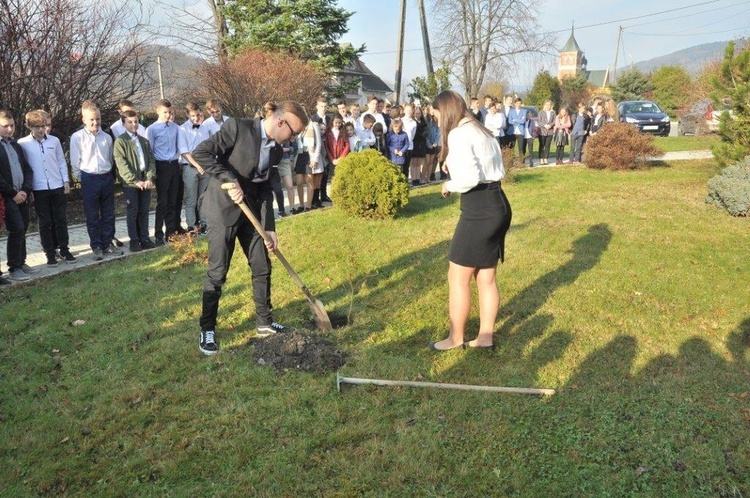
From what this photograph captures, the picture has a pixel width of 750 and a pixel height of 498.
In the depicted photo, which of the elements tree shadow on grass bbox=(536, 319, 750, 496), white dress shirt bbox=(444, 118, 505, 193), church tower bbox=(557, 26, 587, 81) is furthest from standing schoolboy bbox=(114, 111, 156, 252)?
church tower bbox=(557, 26, 587, 81)

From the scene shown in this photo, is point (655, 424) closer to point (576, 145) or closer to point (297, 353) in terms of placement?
point (297, 353)

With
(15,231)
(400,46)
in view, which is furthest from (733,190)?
(400,46)

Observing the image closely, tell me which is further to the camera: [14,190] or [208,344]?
[14,190]

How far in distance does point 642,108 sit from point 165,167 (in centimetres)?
2309

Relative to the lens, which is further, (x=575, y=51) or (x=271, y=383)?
(x=575, y=51)

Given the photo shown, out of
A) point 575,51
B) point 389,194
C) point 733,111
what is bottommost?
point 389,194

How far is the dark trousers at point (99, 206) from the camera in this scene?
7.24 meters

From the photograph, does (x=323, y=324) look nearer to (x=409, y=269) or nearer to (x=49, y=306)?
(x=409, y=269)

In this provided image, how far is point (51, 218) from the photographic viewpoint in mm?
7074

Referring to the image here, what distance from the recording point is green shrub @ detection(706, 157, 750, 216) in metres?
8.80

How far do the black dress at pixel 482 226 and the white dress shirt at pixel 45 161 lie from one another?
5.43 meters

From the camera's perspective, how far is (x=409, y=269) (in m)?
6.64

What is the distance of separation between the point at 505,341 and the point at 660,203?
22.4ft

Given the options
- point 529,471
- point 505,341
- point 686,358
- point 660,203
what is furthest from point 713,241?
point 529,471
